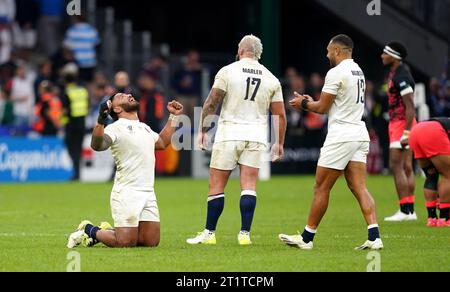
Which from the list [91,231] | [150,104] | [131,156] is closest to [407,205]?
[131,156]

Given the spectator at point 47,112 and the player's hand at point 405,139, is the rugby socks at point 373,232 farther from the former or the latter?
the spectator at point 47,112

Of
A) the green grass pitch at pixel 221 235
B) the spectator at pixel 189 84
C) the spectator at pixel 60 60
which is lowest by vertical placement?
the green grass pitch at pixel 221 235

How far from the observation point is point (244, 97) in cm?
1436

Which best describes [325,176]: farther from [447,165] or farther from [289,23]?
[289,23]

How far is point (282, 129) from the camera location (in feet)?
47.5

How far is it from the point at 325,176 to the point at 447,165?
4051mm

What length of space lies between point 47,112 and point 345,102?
18.8 metres

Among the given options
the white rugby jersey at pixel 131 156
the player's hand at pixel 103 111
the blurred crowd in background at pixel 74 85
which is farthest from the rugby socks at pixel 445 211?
the blurred crowd in background at pixel 74 85

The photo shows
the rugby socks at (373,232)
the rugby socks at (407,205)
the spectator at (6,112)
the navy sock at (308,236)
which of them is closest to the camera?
the rugby socks at (373,232)

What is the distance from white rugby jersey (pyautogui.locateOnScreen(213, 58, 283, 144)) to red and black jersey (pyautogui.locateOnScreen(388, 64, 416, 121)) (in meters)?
4.02

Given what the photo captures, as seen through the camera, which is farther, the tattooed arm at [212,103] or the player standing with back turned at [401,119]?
the player standing with back turned at [401,119]

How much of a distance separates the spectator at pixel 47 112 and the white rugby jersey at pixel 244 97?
17421mm

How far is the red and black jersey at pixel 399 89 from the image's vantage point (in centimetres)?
1798
